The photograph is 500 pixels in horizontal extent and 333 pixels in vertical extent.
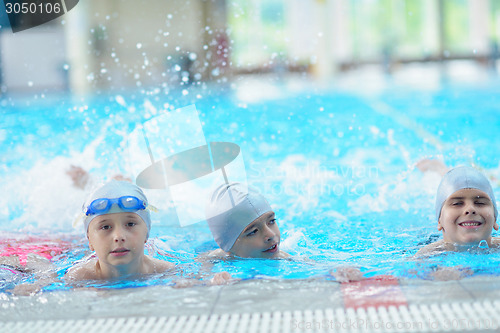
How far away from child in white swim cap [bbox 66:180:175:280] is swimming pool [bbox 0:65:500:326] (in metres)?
0.23

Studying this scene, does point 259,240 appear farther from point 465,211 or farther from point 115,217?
point 465,211

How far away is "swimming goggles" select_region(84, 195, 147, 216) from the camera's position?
334 cm

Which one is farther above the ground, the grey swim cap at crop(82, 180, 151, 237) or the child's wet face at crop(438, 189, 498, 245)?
the grey swim cap at crop(82, 180, 151, 237)

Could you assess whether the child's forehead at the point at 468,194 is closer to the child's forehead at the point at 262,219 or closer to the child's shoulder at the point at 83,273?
the child's forehead at the point at 262,219

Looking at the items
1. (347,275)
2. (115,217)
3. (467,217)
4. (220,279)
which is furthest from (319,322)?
(467,217)

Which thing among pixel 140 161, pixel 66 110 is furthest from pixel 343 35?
pixel 140 161

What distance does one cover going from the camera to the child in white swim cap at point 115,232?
327cm

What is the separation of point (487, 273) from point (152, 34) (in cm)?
1835

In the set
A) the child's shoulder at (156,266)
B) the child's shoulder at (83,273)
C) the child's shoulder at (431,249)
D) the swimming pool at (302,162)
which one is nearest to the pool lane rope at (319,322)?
the swimming pool at (302,162)

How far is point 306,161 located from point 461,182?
173 inches

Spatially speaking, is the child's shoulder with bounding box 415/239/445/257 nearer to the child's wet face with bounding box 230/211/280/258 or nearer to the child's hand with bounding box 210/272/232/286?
the child's wet face with bounding box 230/211/280/258

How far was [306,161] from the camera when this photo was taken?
804 cm

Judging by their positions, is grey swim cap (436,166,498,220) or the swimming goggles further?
grey swim cap (436,166,498,220)

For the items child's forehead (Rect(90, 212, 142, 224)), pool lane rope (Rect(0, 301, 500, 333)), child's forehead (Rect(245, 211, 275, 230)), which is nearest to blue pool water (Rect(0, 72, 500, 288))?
child's forehead (Rect(245, 211, 275, 230))
